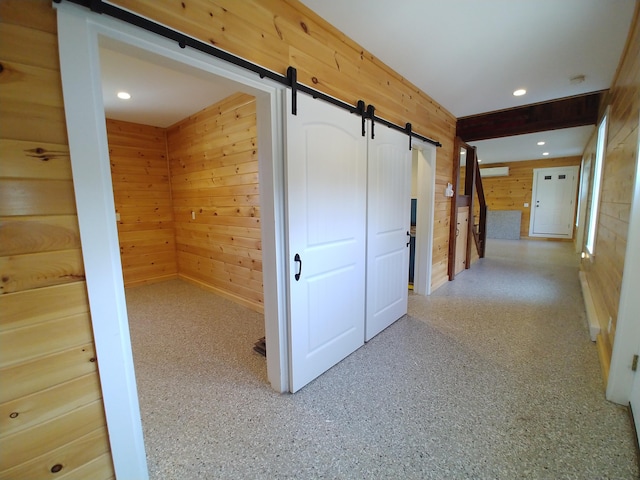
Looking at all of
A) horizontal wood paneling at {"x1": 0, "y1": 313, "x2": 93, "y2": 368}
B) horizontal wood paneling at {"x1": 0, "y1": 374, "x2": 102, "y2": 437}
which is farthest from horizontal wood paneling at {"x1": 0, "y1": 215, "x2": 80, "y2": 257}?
horizontal wood paneling at {"x1": 0, "y1": 374, "x2": 102, "y2": 437}

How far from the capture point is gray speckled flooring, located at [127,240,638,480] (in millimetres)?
1354

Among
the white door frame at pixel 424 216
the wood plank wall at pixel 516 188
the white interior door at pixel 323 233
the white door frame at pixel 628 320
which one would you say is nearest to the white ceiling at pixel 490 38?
the white interior door at pixel 323 233

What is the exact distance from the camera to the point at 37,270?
948mm

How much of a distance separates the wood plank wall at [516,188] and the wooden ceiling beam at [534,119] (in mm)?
5857

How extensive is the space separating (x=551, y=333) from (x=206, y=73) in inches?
140

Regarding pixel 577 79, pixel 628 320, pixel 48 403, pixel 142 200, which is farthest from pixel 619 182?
pixel 142 200

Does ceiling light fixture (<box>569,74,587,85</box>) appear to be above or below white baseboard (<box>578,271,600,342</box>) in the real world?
above

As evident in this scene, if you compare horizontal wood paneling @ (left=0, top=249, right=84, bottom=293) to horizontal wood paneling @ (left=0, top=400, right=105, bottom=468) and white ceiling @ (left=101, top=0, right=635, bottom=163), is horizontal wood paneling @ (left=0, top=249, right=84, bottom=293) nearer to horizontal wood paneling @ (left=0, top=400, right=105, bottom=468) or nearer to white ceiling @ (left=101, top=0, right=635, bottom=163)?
horizontal wood paneling @ (left=0, top=400, right=105, bottom=468)

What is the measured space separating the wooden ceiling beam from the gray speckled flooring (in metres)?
2.56

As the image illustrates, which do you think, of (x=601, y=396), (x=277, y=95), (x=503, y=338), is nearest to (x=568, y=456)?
(x=601, y=396)

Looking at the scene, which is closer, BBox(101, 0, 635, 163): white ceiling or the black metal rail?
the black metal rail

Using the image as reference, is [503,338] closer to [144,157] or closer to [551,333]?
[551,333]

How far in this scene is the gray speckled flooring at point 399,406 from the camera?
Result: 53.3 inches

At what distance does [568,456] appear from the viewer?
1.37 m
